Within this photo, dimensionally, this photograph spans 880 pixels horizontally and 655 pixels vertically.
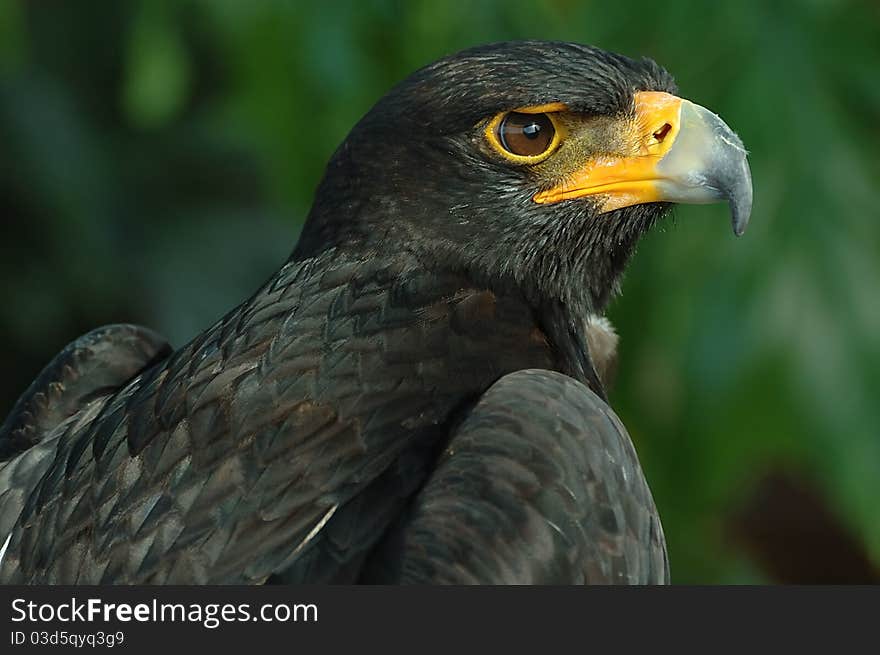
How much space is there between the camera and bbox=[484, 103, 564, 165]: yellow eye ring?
3.31 m

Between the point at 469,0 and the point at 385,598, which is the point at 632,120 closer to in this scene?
the point at 385,598

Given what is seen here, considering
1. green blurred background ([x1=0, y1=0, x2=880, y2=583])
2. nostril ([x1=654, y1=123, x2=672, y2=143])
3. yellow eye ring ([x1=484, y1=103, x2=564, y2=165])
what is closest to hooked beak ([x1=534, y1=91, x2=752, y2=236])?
nostril ([x1=654, y1=123, x2=672, y2=143])

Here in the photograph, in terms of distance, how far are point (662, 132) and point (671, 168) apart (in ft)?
0.30

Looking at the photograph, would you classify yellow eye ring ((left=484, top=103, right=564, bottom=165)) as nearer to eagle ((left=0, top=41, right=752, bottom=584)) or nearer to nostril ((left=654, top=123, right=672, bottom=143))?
eagle ((left=0, top=41, right=752, bottom=584))

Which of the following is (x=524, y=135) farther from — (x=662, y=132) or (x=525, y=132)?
(x=662, y=132)

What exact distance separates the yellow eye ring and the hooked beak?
4.0 inches

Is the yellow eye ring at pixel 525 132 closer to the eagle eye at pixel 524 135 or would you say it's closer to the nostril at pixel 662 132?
the eagle eye at pixel 524 135

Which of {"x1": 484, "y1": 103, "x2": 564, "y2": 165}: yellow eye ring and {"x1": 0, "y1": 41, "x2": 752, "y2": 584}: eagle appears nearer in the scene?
{"x1": 0, "y1": 41, "x2": 752, "y2": 584}: eagle

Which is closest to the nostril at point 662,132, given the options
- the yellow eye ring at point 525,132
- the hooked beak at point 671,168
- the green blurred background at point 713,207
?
the hooked beak at point 671,168

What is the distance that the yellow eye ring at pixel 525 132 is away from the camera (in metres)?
3.31

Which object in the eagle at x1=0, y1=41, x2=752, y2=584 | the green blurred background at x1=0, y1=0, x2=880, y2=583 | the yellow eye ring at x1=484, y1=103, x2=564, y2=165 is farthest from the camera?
the green blurred background at x1=0, y1=0, x2=880, y2=583

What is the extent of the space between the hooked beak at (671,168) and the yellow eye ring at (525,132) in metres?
0.10

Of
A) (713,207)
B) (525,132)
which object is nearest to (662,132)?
(525,132)

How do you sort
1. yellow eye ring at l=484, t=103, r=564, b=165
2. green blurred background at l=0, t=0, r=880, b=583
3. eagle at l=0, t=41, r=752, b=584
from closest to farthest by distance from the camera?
eagle at l=0, t=41, r=752, b=584
yellow eye ring at l=484, t=103, r=564, b=165
green blurred background at l=0, t=0, r=880, b=583
